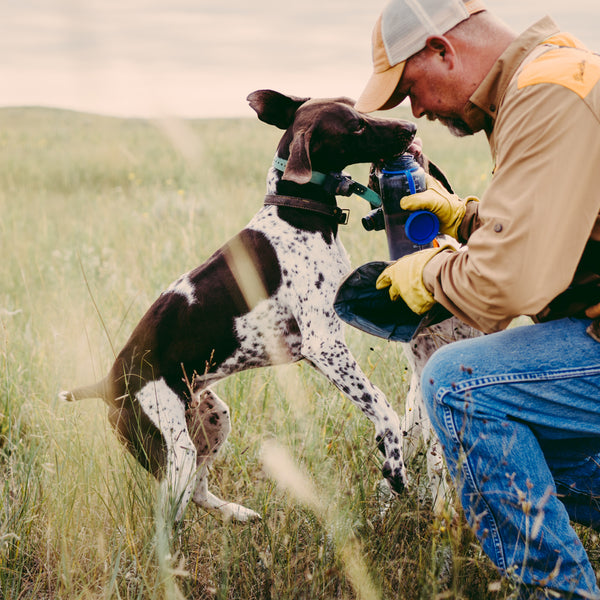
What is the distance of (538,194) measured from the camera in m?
1.77

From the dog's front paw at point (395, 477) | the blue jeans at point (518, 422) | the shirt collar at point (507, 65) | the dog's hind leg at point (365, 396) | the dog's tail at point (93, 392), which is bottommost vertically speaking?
the dog's front paw at point (395, 477)

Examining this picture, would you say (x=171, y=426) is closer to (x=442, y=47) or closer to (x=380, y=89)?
(x=380, y=89)

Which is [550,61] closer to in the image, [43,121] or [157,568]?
[157,568]

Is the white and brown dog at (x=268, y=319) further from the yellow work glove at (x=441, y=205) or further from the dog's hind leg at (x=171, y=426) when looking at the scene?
the yellow work glove at (x=441, y=205)

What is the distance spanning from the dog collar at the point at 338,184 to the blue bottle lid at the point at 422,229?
33cm

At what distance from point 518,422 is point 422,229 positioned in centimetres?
88

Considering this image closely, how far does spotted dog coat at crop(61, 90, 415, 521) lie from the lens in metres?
2.83

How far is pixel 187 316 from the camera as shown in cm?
290

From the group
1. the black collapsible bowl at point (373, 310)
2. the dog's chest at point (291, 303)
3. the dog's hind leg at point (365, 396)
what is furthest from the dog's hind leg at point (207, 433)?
the black collapsible bowl at point (373, 310)

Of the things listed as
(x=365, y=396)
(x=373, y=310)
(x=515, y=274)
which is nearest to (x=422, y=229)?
(x=373, y=310)

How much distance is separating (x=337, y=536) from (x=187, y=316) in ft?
3.73

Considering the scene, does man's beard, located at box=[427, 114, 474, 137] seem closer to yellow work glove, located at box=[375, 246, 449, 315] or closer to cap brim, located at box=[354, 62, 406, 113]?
cap brim, located at box=[354, 62, 406, 113]

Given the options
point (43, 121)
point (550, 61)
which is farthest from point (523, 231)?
point (43, 121)

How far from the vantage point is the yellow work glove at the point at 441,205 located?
101 inches
